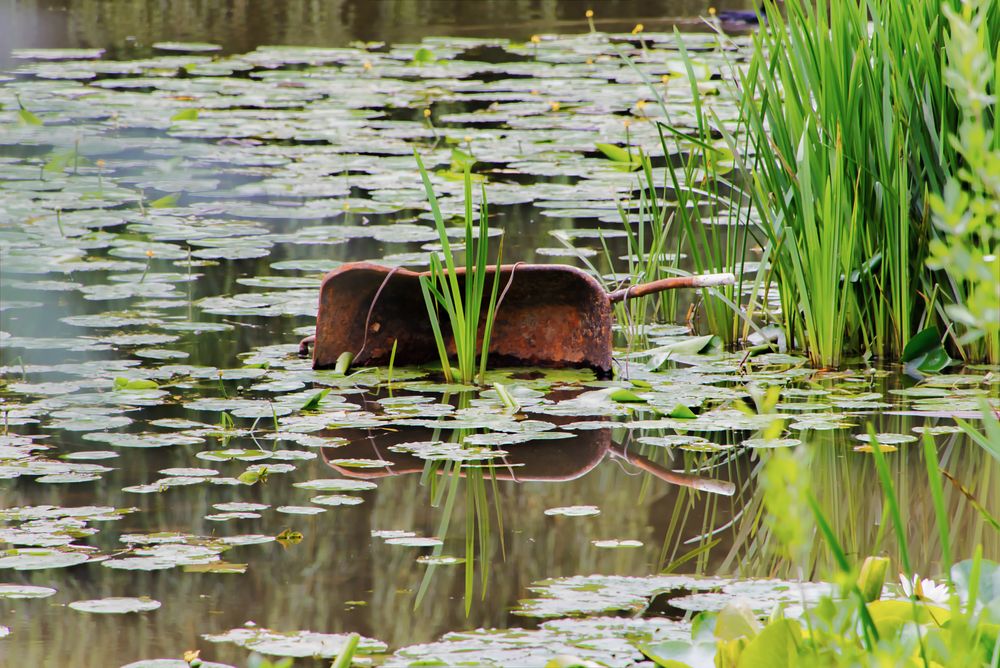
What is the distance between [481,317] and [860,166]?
100 centimetres

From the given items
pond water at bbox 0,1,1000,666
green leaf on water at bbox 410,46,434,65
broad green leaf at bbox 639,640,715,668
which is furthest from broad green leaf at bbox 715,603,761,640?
green leaf on water at bbox 410,46,434,65

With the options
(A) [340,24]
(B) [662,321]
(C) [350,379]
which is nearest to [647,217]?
(B) [662,321]

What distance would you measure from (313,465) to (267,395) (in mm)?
489

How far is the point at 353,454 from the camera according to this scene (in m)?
2.69

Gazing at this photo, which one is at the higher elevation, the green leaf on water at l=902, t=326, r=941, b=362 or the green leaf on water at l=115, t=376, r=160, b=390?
the green leaf on water at l=902, t=326, r=941, b=362

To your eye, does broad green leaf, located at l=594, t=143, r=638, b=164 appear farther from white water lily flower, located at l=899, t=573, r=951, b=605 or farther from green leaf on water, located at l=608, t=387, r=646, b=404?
white water lily flower, located at l=899, t=573, r=951, b=605

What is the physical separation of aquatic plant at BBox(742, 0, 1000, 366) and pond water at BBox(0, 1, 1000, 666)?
0.56ft

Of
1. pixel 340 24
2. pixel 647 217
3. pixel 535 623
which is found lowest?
pixel 535 623

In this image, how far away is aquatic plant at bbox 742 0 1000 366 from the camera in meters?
3.19

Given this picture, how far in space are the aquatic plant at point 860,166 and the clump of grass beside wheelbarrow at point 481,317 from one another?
0.83ft

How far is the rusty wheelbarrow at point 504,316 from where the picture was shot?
10.8 feet

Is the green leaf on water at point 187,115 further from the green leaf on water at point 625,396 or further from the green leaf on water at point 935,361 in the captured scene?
the green leaf on water at point 935,361

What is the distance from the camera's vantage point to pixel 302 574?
2115 mm

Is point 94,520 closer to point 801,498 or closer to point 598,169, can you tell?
point 801,498
